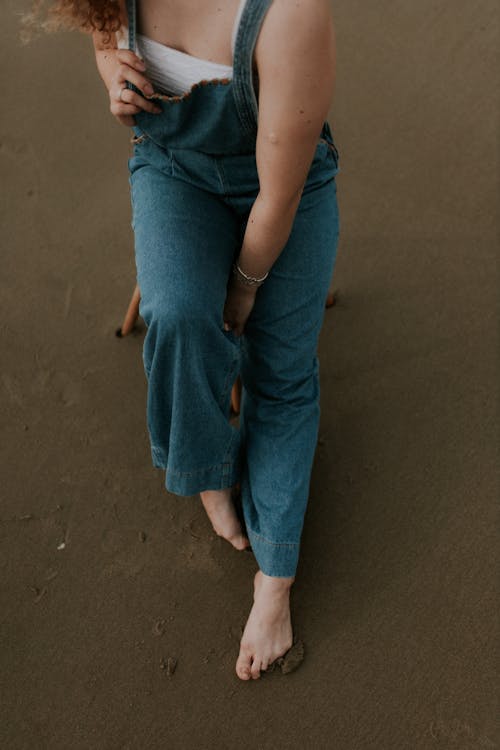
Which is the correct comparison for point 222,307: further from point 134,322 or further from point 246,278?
point 134,322

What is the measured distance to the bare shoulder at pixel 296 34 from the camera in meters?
1.03

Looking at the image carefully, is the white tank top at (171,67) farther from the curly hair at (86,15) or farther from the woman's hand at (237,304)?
the woman's hand at (237,304)

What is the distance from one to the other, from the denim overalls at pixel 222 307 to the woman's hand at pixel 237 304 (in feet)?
0.10

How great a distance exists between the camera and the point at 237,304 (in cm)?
136

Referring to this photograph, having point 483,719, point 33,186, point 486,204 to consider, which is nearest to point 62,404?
point 33,186

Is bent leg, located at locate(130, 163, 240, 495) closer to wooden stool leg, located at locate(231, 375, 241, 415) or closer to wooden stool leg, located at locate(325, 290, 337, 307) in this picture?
wooden stool leg, located at locate(231, 375, 241, 415)

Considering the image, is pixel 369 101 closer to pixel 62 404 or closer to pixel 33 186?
pixel 33 186

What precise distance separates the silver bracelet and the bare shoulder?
360mm

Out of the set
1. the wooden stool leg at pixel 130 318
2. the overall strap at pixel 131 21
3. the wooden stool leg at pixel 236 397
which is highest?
the overall strap at pixel 131 21

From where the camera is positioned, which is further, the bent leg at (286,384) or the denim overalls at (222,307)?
the bent leg at (286,384)

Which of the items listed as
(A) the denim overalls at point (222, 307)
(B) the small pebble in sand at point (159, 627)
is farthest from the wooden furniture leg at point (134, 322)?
(B) the small pebble in sand at point (159, 627)

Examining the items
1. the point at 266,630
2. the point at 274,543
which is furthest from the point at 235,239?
the point at 266,630

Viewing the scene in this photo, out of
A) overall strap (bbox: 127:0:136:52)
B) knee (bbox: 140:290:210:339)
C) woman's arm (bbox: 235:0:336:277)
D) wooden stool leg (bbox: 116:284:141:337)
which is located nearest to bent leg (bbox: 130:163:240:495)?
knee (bbox: 140:290:210:339)

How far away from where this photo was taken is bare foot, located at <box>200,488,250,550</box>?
152 cm
